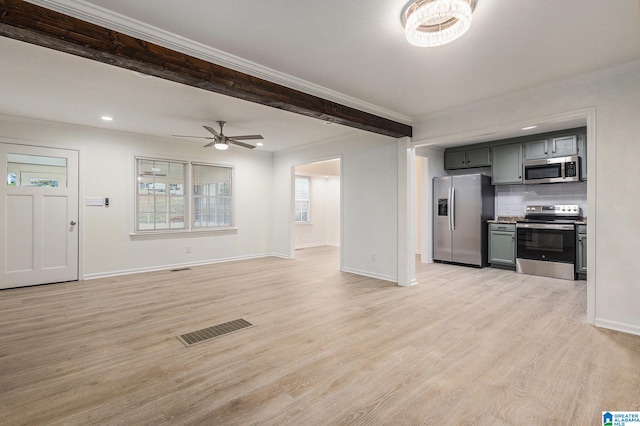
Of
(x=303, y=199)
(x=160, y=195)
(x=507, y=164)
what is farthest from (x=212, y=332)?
(x=303, y=199)

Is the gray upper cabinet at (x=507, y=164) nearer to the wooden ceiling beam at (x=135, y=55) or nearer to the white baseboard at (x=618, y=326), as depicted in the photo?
the white baseboard at (x=618, y=326)

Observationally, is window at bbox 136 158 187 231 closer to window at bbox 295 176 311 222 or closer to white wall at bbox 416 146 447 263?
window at bbox 295 176 311 222

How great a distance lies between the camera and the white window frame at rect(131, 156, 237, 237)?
5.66m

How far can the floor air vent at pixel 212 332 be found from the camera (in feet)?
9.30

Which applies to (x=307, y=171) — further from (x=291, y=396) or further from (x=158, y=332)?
(x=291, y=396)

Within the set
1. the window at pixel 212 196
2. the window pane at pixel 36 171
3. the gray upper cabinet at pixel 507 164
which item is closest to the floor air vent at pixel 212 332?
the window at pixel 212 196

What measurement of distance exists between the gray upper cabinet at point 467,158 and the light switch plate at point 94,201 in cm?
683

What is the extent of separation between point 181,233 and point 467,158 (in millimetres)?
6099

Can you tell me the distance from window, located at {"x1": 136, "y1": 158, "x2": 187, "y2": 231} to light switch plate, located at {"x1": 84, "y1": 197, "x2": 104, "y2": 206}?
1.79ft

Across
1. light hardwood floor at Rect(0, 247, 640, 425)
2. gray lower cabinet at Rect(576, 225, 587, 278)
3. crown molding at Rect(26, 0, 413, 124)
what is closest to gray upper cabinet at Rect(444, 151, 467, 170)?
gray lower cabinet at Rect(576, 225, 587, 278)

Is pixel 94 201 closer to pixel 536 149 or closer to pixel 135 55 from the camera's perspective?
pixel 135 55

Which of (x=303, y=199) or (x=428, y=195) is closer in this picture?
(x=428, y=195)

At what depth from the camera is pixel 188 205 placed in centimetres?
629

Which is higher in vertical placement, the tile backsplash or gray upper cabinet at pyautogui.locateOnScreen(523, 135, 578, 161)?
gray upper cabinet at pyautogui.locateOnScreen(523, 135, 578, 161)
